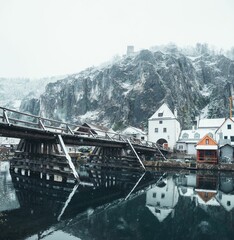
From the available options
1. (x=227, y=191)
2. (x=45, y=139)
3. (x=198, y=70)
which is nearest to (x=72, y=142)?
(x=45, y=139)

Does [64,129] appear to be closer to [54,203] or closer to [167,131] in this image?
[54,203]

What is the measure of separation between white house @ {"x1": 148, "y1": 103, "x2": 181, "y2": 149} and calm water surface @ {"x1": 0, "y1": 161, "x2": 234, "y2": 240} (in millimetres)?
39418

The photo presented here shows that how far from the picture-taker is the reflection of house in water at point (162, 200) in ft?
50.7

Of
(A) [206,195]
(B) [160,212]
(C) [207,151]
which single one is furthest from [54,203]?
Result: (C) [207,151]

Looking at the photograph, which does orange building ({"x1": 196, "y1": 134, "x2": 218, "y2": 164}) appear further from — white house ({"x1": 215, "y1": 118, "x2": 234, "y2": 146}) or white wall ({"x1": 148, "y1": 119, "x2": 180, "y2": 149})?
white wall ({"x1": 148, "y1": 119, "x2": 180, "y2": 149})

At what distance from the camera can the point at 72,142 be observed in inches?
1127

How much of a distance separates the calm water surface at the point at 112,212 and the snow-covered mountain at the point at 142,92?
2657 inches

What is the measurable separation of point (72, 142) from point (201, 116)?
7944cm

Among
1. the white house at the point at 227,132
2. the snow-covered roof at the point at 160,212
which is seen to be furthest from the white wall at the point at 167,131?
the snow-covered roof at the point at 160,212

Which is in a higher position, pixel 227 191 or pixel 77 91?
pixel 77 91

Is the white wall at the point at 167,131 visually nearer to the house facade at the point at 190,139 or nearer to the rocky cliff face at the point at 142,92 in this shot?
the house facade at the point at 190,139

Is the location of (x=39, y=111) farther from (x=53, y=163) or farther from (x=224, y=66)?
(x=53, y=163)

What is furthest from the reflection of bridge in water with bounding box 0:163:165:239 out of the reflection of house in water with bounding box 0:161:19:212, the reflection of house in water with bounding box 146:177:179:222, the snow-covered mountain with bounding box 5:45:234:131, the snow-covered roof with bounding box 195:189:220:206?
the snow-covered mountain with bounding box 5:45:234:131

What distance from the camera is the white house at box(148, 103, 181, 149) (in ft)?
206
